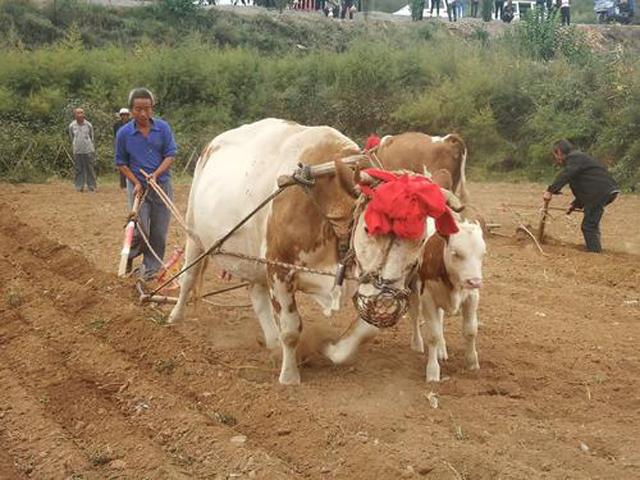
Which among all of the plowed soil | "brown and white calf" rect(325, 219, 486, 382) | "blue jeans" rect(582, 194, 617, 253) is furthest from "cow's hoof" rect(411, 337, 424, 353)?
"blue jeans" rect(582, 194, 617, 253)

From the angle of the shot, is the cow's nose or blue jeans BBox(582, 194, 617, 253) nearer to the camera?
the cow's nose

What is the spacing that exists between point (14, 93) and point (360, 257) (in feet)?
73.4

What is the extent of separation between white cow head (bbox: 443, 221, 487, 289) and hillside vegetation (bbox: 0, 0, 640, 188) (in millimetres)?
15926

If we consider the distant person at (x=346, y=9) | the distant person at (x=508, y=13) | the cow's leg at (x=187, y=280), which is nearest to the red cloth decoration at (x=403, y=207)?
the cow's leg at (x=187, y=280)

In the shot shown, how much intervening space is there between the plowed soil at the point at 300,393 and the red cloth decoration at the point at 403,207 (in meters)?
1.30

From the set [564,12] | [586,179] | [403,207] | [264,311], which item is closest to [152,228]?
[264,311]

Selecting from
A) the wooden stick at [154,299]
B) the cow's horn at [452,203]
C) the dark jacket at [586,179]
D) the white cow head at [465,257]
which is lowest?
the wooden stick at [154,299]

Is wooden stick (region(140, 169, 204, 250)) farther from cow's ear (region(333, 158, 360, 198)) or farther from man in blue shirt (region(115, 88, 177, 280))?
cow's ear (region(333, 158, 360, 198))

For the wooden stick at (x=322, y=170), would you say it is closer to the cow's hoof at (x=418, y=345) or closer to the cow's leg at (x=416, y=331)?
the cow's leg at (x=416, y=331)

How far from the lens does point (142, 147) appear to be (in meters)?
9.35

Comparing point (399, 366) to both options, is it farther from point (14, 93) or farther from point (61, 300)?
point (14, 93)

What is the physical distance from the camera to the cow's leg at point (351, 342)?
21.8 ft

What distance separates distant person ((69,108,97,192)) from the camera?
64.5ft

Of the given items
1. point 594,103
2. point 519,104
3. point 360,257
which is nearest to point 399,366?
point 360,257
